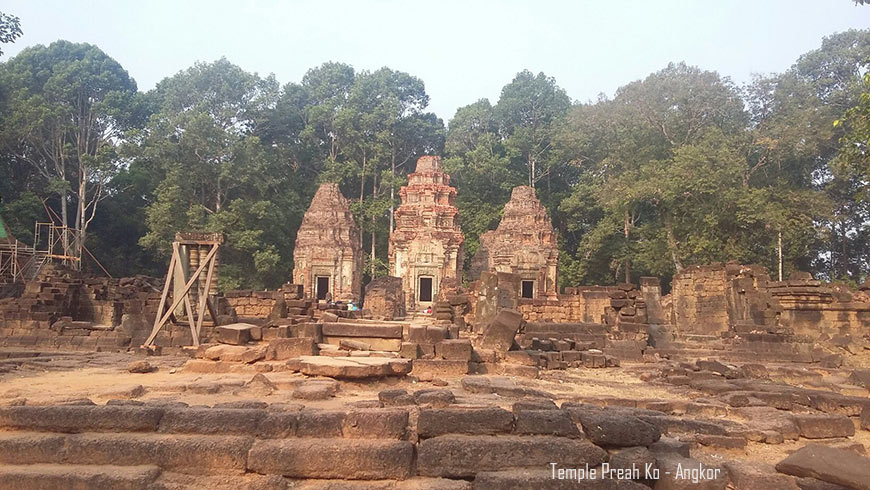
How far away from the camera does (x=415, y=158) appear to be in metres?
46.5

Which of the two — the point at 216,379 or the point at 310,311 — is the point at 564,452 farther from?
the point at 310,311

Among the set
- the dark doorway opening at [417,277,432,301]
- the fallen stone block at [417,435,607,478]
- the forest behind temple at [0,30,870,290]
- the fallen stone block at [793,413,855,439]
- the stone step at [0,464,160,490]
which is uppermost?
the forest behind temple at [0,30,870,290]

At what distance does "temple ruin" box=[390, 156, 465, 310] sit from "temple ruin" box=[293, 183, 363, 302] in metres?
2.37

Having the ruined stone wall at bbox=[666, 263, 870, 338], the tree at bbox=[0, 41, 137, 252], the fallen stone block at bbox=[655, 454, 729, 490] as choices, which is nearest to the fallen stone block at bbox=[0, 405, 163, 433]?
the fallen stone block at bbox=[655, 454, 729, 490]

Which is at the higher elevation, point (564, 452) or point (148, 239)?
point (148, 239)

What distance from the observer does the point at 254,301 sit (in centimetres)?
1941

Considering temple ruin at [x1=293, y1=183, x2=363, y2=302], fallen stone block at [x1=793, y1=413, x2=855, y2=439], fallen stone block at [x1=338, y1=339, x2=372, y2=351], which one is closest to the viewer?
fallen stone block at [x1=793, y1=413, x2=855, y2=439]

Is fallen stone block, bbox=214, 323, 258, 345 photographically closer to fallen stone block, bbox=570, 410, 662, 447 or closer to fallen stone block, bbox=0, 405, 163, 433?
fallen stone block, bbox=0, 405, 163, 433

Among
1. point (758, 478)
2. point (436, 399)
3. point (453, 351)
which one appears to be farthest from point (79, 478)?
point (453, 351)

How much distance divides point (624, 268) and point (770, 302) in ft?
67.0

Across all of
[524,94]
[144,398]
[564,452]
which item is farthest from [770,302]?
[524,94]

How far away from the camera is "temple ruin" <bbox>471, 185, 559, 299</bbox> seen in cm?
3075

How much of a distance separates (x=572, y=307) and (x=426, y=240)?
40.3ft

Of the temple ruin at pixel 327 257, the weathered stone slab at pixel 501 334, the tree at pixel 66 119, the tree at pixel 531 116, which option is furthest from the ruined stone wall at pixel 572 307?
the tree at pixel 66 119
